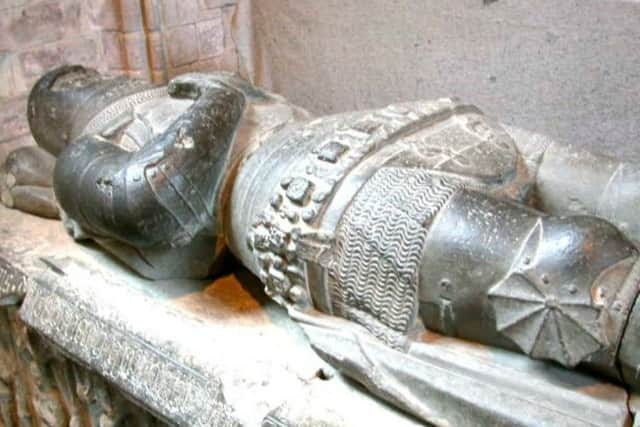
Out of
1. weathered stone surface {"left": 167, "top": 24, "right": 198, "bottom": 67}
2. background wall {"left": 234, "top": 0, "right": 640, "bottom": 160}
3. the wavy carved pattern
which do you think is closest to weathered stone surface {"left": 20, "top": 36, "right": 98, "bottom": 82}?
weathered stone surface {"left": 167, "top": 24, "right": 198, "bottom": 67}

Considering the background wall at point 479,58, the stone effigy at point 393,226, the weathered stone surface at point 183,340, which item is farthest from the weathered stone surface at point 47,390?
the background wall at point 479,58

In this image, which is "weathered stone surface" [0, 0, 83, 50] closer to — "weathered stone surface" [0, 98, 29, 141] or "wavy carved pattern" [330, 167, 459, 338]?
"weathered stone surface" [0, 98, 29, 141]

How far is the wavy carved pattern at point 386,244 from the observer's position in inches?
61.2

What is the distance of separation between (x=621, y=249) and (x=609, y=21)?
116cm

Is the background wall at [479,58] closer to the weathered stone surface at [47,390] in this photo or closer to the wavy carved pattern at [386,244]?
the wavy carved pattern at [386,244]

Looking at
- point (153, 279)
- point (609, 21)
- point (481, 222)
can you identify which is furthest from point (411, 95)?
point (481, 222)

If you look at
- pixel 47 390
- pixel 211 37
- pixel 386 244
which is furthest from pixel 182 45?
pixel 386 244

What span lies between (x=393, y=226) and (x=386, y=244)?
4 cm

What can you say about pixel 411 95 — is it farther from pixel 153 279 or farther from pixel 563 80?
pixel 153 279

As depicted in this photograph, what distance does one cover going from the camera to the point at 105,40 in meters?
3.14

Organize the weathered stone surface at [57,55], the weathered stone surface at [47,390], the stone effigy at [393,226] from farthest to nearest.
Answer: the weathered stone surface at [57,55]
the weathered stone surface at [47,390]
the stone effigy at [393,226]

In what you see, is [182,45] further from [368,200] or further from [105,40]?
[368,200]

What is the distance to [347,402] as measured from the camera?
162 cm

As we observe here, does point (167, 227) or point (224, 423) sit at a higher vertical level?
point (167, 227)
